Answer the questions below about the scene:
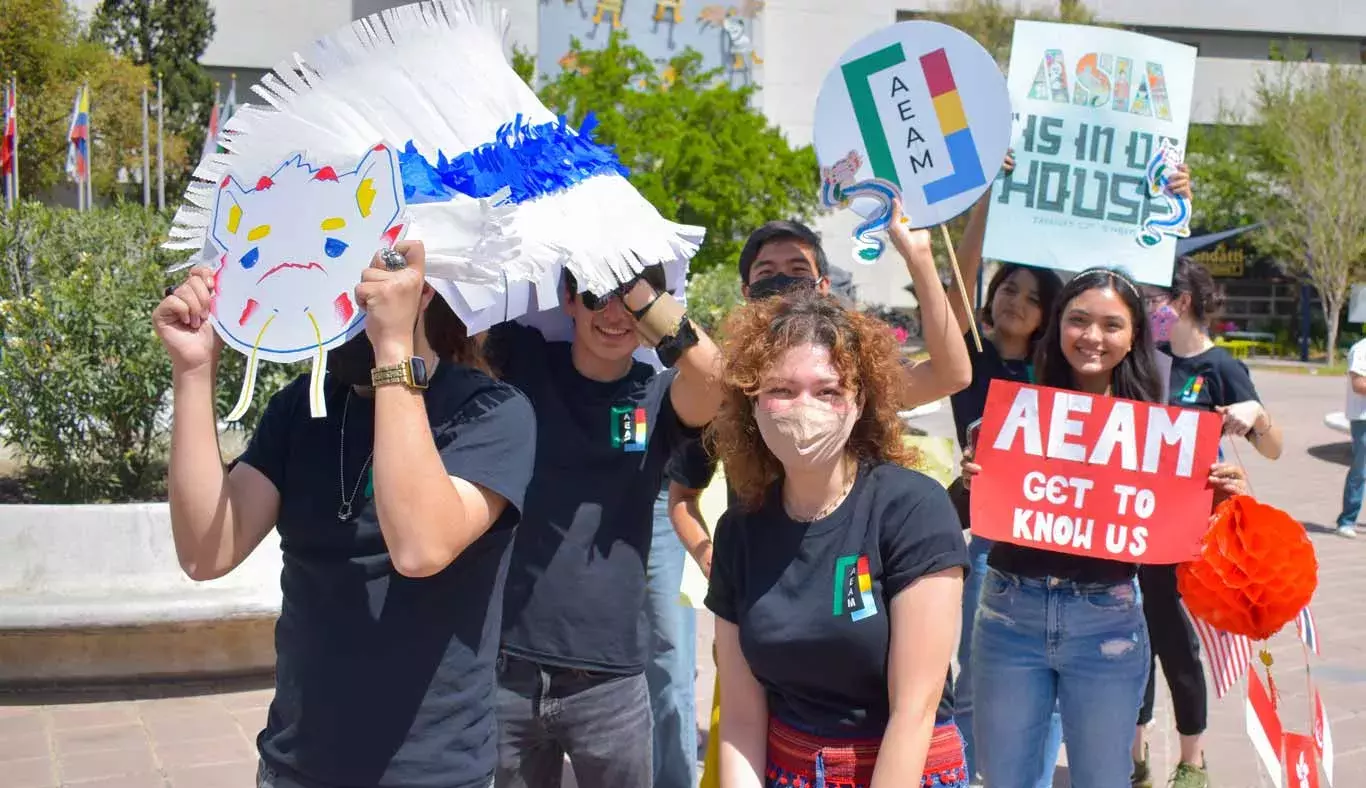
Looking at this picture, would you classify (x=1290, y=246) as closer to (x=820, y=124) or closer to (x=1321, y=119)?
(x=1321, y=119)

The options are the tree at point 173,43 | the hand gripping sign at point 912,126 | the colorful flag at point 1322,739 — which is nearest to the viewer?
the colorful flag at point 1322,739

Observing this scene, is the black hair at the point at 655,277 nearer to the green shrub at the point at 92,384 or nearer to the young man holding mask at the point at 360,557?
the young man holding mask at the point at 360,557

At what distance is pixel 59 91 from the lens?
2552cm

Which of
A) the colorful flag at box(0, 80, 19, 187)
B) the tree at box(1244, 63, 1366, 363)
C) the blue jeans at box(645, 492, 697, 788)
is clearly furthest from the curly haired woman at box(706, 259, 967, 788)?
the tree at box(1244, 63, 1366, 363)

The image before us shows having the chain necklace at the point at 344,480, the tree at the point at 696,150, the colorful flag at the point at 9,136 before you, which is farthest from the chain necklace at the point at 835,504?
the tree at the point at 696,150

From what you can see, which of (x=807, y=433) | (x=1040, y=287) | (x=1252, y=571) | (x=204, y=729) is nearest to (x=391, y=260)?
(x=807, y=433)

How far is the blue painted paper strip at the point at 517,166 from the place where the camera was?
222cm

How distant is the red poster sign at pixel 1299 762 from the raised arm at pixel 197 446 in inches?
104

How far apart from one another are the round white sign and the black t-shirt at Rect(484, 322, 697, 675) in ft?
3.07

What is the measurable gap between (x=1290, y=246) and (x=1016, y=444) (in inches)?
1454

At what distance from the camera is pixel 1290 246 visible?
1431 inches

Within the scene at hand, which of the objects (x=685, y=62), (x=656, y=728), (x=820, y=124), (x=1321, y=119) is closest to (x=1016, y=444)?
(x=820, y=124)

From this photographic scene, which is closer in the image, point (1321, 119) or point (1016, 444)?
point (1016, 444)

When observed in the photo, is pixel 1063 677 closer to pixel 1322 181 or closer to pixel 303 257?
pixel 303 257
